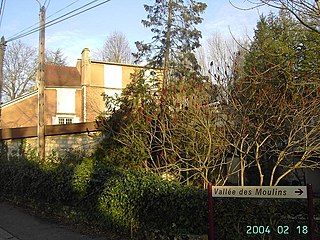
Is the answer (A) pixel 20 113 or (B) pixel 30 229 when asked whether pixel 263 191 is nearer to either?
(B) pixel 30 229

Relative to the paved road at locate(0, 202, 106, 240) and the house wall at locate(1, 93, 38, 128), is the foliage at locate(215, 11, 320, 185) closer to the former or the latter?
the paved road at locate(0, 202, 106, 240)

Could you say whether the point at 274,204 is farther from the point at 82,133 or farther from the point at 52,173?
the point at 82,133

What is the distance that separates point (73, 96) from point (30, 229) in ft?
88.5

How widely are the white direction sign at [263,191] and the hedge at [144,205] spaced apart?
730 mm

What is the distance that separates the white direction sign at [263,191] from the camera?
4676 mm

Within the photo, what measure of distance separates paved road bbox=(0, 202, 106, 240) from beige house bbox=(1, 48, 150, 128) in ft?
Result: 73.2

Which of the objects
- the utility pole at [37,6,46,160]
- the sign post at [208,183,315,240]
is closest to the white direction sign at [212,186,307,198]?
the sign post at [208,183,315,240]

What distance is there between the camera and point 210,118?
29.4 ft

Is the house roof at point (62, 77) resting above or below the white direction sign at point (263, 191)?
above

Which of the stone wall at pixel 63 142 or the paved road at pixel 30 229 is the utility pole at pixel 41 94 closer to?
the stone wall at pixel 63 142

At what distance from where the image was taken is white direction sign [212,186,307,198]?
4.68 metres

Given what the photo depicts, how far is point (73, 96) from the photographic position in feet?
113
